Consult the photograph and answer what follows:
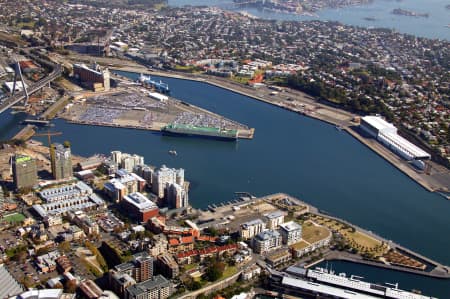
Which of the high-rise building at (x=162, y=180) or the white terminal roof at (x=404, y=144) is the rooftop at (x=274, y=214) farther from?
the white terminal roof at (x=404, y=144)

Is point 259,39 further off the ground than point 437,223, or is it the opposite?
point 259,39

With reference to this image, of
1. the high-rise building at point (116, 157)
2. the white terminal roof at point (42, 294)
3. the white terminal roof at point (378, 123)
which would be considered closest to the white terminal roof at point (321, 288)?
the white terminal roof at point (42, 294)

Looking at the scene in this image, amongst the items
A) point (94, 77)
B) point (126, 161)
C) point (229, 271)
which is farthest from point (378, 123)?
point (94, 77)

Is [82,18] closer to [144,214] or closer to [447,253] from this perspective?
[144,214]

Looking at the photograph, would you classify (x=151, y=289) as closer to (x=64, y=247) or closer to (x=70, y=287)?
(x=70, y=287)

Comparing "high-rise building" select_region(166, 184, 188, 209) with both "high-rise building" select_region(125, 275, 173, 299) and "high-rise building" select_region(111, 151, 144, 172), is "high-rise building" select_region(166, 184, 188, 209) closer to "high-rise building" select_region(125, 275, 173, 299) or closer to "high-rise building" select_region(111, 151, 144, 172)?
"high-rise building" select_region(111, 151, 144, 172)

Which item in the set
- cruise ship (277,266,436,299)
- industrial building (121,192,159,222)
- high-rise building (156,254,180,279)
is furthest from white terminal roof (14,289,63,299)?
cruise ship (277,266,436,299)

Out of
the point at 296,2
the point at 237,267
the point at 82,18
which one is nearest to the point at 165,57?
the point at 82,18
